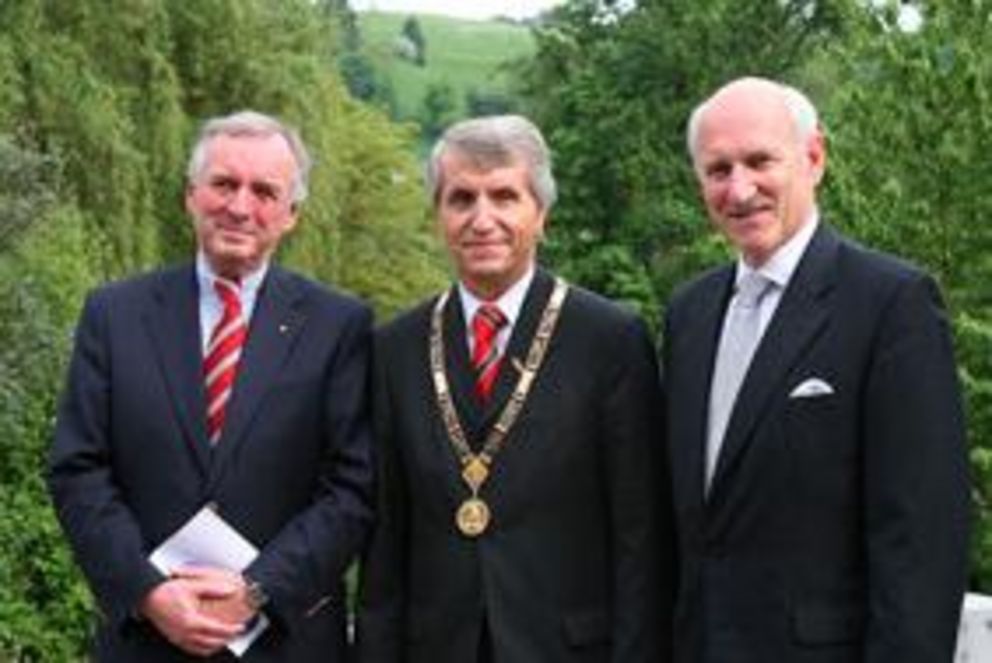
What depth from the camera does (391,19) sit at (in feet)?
474

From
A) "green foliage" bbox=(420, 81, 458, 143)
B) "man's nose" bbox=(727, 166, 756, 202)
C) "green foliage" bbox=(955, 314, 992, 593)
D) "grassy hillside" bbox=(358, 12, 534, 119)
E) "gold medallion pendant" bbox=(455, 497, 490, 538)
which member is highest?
"grassy hillside" bbox=(358, 12, 534, 119)

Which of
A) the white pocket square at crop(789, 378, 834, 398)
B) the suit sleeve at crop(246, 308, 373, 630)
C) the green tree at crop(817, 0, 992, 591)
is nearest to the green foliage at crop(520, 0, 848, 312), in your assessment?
the green tree at crop(817, 0, 992, 591)

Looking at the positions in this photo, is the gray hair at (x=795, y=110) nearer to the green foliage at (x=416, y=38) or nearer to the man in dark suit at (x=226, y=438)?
→ the man in dark suit at (x=226, y=438)

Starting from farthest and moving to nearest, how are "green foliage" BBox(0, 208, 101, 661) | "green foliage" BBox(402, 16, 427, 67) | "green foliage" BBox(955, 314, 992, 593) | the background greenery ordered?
"green foliage" BBox(402, 16, 427, 67) → "green foliage" BBox(955, 314, 992, 593) → the background greenery → "green foliage" BBox(0, 208, 101, 661)

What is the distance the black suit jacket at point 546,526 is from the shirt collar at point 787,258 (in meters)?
0.44

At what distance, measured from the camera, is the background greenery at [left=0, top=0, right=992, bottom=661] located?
41.0ft

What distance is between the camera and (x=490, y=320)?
4.20 meters

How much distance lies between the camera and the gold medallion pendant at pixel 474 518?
13.4 ft

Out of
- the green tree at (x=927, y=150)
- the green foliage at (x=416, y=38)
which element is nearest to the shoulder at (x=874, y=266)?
the green tree at (x=927, y=150)

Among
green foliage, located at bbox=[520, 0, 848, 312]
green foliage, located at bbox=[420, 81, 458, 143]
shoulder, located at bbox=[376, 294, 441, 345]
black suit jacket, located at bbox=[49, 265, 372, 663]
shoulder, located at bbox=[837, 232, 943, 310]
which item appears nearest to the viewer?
shoulder, located at bbox=[837, 232, 943, 310]

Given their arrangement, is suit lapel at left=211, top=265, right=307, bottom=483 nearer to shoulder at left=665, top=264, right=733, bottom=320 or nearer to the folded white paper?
the folded white paper


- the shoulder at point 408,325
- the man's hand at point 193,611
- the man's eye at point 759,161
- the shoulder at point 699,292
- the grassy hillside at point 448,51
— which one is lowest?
the man's hand at point 193,611

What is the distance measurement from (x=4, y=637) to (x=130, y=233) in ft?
15.4

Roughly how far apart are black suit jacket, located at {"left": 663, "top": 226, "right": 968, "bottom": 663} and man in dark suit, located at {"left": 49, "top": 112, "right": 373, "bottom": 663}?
33.6 inches
